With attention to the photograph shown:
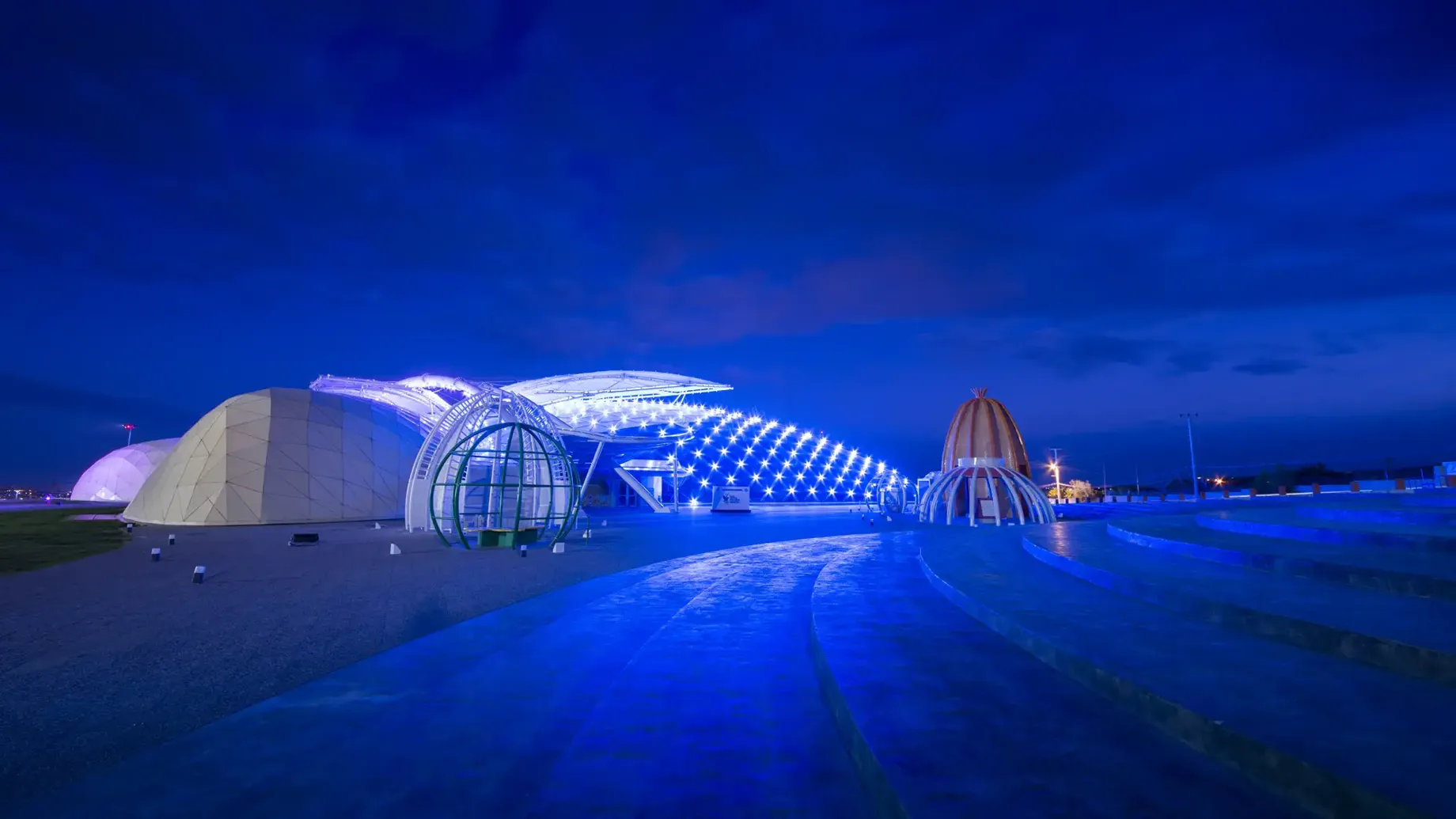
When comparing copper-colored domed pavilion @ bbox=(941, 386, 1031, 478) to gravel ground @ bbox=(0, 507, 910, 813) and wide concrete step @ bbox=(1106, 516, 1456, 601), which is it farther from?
wide concrete step @ bbox=(1106, 516, 1456, 601)

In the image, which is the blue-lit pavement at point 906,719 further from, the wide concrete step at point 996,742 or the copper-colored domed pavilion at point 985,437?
the copper-colored domed pavilion at point 985,437

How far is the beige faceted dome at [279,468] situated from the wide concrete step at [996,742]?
98.2 feet

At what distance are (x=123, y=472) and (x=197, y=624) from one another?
7145 cm

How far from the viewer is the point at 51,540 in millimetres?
19234

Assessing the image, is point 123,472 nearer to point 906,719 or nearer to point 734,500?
point 734,500

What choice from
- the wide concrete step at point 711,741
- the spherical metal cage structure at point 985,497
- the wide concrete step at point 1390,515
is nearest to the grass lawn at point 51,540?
the wide concrete step at point 711,741

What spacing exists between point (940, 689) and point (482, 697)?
294 centimetres

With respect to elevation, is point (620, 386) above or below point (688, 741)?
above

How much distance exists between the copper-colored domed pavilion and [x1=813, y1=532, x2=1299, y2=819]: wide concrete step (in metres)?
22.4

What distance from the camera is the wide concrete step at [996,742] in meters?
2.59

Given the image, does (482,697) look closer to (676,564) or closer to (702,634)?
(702,634)

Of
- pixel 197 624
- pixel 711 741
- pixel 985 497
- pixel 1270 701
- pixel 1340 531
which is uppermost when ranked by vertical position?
pixel 985 497

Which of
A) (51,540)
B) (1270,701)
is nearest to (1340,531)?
(1270,701)

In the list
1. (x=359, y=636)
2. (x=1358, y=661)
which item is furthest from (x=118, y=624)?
(x=1358, y=661)
